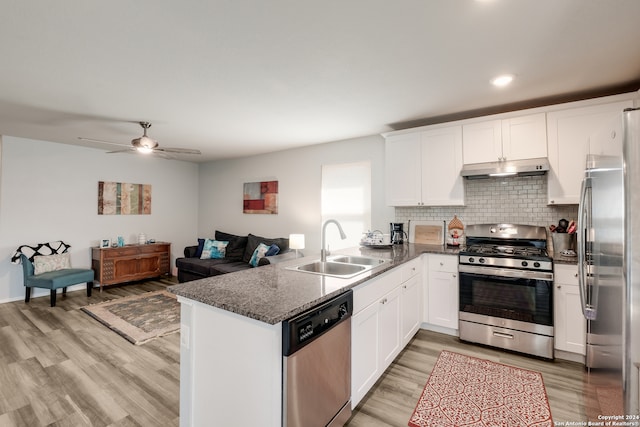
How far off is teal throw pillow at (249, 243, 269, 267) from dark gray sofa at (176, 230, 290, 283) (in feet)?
0.31

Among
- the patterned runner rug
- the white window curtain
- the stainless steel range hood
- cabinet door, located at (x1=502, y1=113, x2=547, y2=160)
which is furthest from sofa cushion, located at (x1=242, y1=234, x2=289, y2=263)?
cabinet door, located at (x1=502, y1=113, x2=547, y2=160)

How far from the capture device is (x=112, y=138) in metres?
4.42

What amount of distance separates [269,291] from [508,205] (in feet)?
9.79

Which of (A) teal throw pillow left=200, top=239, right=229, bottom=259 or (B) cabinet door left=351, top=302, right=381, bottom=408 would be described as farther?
(A) teal throw pillow left=200, top=239, right=229, bottom=259

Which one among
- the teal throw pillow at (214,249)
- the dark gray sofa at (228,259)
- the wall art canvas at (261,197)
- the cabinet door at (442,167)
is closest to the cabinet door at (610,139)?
the cabinet door at (442,167)

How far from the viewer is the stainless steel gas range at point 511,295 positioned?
8.56 ft

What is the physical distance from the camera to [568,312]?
2.55 metres

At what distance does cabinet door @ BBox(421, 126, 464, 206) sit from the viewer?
331cm

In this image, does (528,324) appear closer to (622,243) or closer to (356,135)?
(622,243)

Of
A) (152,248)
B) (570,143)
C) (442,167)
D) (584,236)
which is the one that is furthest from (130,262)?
(570,143)

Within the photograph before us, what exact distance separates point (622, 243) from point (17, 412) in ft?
12.0

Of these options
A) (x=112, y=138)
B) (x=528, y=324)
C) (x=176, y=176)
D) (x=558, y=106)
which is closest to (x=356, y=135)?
(x=558, y=106)

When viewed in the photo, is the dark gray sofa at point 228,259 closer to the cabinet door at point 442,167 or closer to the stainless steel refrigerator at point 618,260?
the cabinet door at point 442,167

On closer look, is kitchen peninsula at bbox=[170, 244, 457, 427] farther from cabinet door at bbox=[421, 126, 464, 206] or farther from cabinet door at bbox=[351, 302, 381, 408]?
cabinet door at bbox=[421, 126, 464, 206]
